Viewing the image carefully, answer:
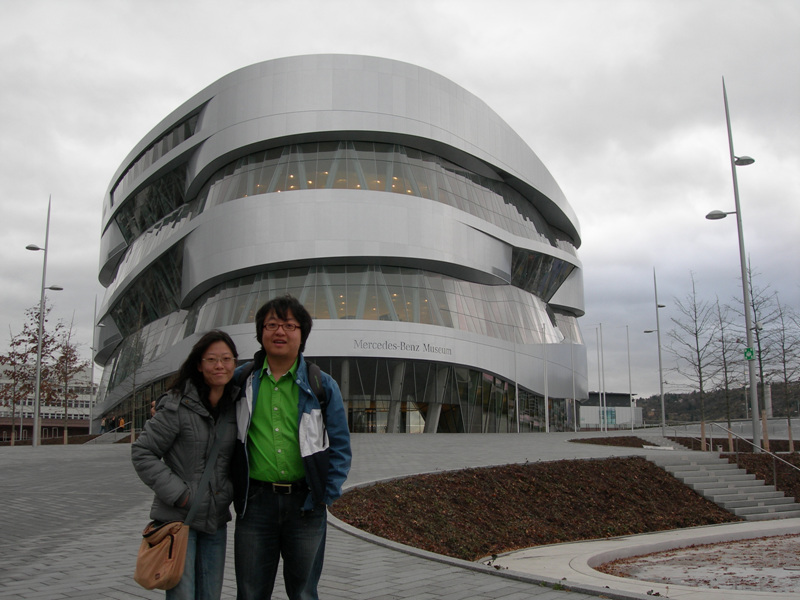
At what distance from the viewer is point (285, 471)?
385 centimetres

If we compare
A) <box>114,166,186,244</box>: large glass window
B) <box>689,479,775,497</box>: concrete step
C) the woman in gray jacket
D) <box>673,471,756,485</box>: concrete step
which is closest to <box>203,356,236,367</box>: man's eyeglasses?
the woman in gray jacket

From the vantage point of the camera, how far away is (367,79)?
36.2 meters

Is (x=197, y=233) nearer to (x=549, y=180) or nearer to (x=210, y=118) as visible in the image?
(x=210, y=118)

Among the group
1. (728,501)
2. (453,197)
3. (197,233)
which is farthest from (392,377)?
(728,501)

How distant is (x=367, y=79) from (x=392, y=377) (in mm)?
15328

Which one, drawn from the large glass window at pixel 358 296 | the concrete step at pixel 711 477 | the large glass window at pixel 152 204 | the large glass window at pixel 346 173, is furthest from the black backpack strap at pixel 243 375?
the large glass window at pixel 152 204

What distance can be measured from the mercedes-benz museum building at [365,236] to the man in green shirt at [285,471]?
3013 centimetres

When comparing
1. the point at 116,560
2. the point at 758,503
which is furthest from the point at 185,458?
the point at 758,503

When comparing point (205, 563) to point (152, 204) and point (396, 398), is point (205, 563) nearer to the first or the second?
point (396, 398)

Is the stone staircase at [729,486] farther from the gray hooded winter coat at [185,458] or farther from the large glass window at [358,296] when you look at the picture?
the large glass window at [358,296]

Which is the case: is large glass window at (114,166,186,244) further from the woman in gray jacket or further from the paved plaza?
the woman in gray jacket

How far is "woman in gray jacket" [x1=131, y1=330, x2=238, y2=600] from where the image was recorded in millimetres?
3744

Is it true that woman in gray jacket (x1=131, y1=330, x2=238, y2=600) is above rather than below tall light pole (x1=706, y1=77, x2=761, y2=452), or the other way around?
below

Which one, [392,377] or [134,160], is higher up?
[134,160]
